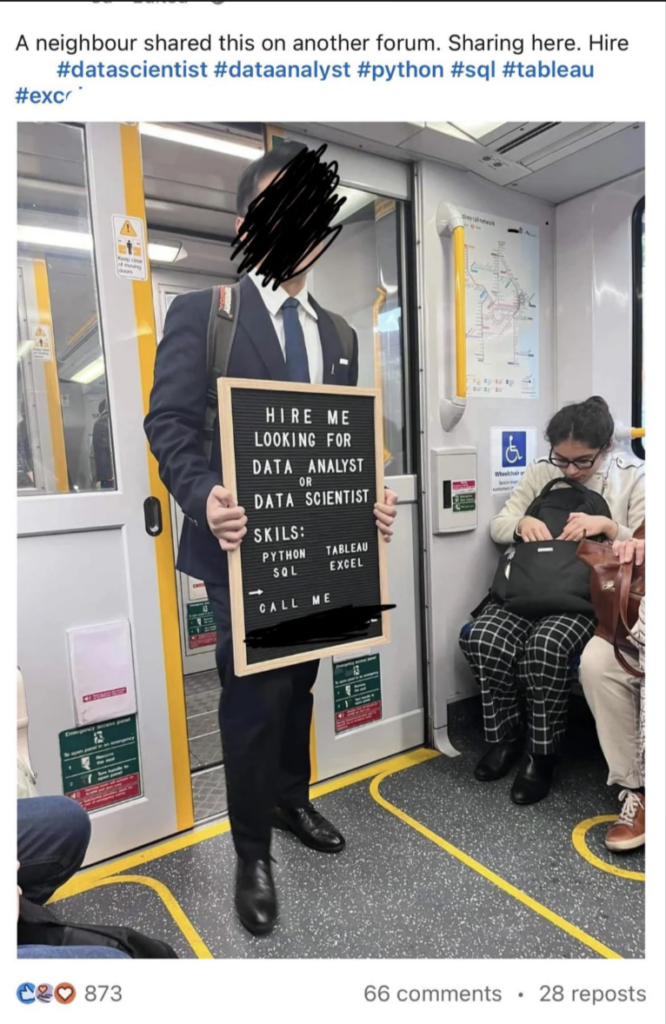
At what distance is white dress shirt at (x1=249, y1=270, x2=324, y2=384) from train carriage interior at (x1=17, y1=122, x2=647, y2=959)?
0.06m

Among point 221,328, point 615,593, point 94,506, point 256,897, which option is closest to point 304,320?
point 221,328

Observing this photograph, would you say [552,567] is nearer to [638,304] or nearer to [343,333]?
[638,304]

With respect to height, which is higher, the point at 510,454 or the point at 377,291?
the point at 377,291

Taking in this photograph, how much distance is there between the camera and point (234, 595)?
120 centimetres

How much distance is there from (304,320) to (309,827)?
4.43 feet

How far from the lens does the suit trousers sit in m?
1.31

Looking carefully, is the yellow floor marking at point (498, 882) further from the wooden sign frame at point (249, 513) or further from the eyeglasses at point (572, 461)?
the eyeglasses at point (572, 461)

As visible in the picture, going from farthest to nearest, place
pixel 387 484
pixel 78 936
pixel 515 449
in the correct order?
pixel 387 484, pixel 515 449, pixel 78 936

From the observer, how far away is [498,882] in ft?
4.54

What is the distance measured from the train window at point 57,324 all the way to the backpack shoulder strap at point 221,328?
392 millimetres

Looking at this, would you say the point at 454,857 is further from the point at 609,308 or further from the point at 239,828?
the point at 609,308

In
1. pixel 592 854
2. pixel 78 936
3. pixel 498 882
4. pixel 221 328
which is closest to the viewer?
pixel 78 936
